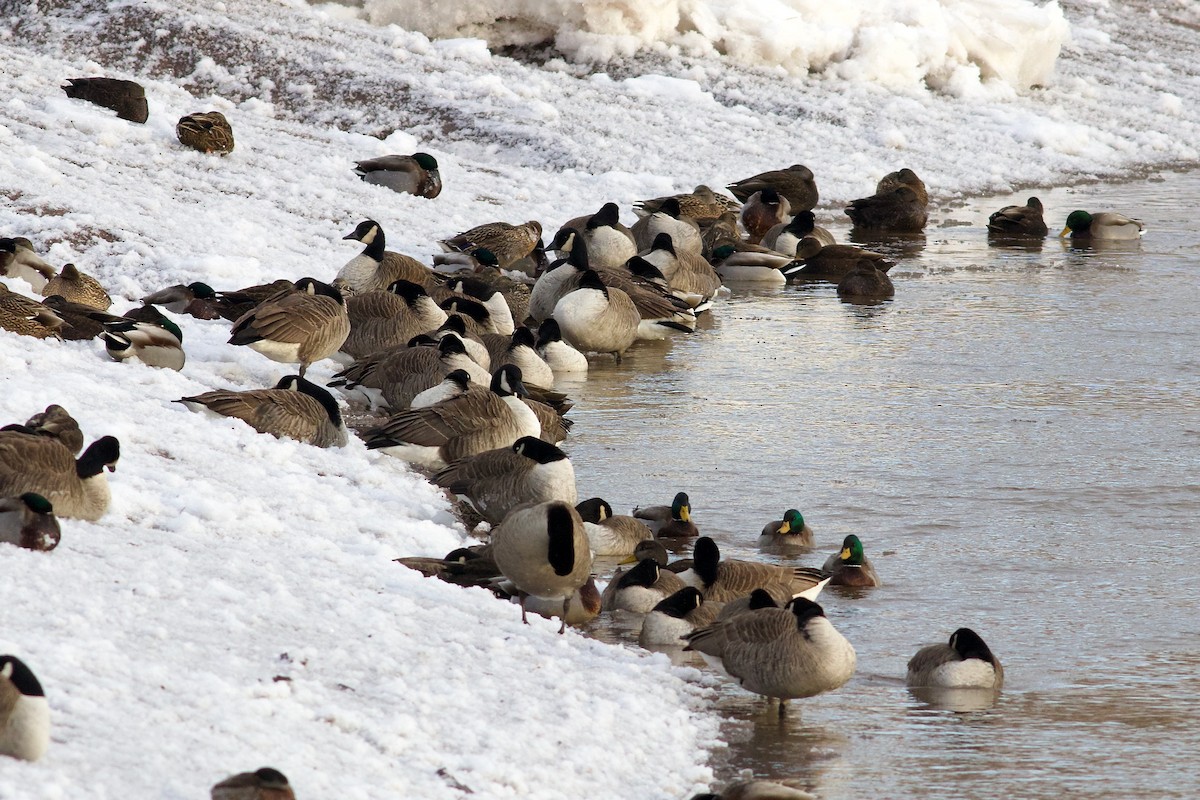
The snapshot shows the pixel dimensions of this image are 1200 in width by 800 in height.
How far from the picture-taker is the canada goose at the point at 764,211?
19.5 meters

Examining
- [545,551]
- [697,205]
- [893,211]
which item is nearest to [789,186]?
[893,211]

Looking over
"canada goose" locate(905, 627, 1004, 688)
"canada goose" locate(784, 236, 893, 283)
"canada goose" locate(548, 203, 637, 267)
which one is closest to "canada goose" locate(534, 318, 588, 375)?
"canada goose" locate(548, 203, 637, 267)

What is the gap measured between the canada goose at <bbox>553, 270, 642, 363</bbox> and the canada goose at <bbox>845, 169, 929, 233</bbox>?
23.6 ft

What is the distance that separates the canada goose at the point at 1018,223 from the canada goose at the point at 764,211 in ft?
8.63

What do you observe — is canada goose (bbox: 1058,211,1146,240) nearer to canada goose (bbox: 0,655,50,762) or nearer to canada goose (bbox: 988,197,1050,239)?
canada goose (bbox: 988,197,1050,239)

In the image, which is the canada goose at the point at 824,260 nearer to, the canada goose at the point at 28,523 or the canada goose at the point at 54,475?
the canada goose at the point at 54,475

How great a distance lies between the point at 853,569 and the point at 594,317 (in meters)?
5.69

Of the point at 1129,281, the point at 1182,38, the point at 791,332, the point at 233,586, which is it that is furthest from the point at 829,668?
the point at 1182,38

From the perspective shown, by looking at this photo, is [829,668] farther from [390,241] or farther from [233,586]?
[390,241]

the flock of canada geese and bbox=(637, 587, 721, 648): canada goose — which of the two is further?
bbox=(637, 587, 721, 648): canada goose

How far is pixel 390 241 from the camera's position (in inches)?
626

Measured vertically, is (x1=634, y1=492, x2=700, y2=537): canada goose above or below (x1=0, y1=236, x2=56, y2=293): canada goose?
below

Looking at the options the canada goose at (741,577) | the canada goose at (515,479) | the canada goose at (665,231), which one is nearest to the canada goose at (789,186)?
the canada goose at (665,231)

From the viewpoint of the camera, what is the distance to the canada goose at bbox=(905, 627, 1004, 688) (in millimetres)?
→ 6594
